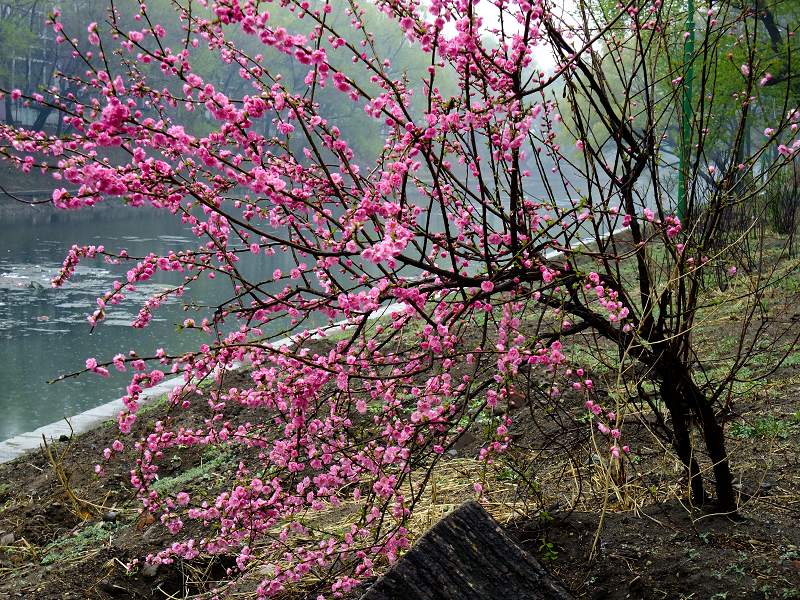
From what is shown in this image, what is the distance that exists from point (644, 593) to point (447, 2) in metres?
2.32

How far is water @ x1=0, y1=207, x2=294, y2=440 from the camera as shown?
9789mm

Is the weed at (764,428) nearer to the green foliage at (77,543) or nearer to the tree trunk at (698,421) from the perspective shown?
the tree trunk at (698,421)

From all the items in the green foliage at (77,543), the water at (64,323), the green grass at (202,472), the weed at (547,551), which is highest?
the water at (64,323)

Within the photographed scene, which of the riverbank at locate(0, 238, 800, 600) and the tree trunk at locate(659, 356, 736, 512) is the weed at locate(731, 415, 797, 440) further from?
the tree trunk at locate(659, 356, 736, 512)

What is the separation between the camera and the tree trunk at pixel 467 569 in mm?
2539

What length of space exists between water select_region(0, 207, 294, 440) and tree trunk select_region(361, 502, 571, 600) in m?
1.14

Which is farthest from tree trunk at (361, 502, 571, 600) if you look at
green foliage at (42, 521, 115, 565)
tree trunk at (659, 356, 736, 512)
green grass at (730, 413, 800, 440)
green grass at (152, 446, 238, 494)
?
green grass at (152, 446, 238, 494)

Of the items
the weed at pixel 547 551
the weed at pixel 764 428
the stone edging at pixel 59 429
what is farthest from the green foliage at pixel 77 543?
the weed at pixel 764 428

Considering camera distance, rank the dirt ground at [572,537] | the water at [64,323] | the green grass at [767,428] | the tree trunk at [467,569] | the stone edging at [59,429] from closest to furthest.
Answer: the tree trunk at [467,569] < the dirt ground at [572,537] < the green grass at [767,428] < the stone edging at [59,429] < the water at [64,323]

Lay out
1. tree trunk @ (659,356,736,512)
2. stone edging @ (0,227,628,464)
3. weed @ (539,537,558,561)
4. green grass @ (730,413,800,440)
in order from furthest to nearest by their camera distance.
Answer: stone edging @ (0,227,628,464) → green grass @ (730,413,800,440) → tree trunk @ (659,356,736,512) → weed @ (539,537,558,561)

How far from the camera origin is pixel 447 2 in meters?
3.16

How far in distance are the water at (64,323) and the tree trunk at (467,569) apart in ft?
3.75

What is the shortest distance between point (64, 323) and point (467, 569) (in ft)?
40.6

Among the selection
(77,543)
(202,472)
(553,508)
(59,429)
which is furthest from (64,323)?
(553,508)
